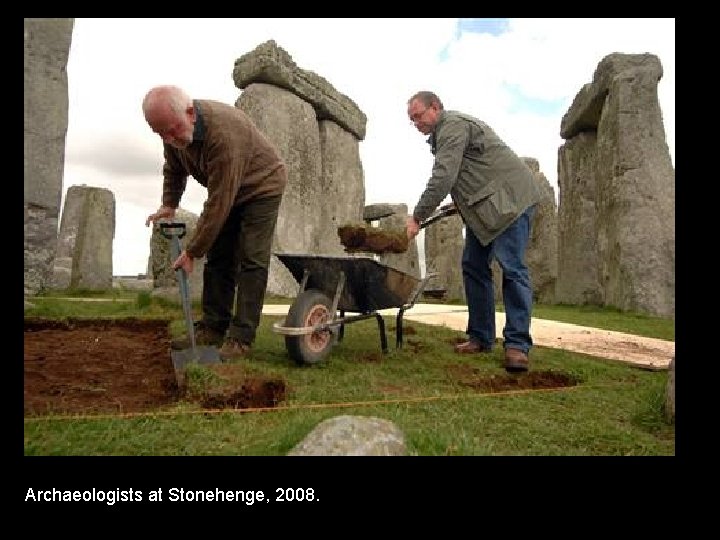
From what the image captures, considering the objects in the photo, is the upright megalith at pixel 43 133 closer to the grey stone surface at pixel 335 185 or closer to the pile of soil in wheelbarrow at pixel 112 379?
the pile of soil in wheelbarrow at pixel 112 379

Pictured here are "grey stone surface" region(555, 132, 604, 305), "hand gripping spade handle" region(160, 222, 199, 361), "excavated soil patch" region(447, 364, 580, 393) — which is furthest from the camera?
"grey stone surface" region(555, 132, 604, 305)

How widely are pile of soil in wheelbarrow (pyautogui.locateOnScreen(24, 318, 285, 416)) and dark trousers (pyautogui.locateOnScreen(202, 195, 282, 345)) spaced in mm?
378

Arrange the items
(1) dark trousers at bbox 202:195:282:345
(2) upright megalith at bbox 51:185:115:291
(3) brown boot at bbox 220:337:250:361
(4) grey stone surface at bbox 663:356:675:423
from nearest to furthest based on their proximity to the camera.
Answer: (4) grey stone surface at bbox 663:356:675:423, (3) brown boot at bbox 220:337:250:361, (1) dark trousers at bbox 202:195:282:345, (2) upright megalith at bbox 51:185:115:291

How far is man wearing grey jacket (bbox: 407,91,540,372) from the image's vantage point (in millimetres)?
2953

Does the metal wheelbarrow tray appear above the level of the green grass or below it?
above

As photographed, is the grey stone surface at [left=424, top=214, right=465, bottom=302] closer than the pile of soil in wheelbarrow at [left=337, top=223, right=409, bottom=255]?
No

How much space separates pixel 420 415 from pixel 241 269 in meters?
1.39

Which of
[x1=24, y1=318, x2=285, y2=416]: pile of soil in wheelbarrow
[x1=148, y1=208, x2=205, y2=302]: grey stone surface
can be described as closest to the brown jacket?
[x1=24, y1=318, x2=285, y2=416]: pile of soil in wheelbarrow

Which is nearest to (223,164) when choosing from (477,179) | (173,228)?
(173,228)

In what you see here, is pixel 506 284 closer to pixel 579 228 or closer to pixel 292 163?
pixel 579 228

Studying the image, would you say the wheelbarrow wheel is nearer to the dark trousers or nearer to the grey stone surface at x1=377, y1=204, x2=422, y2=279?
the dark trousers

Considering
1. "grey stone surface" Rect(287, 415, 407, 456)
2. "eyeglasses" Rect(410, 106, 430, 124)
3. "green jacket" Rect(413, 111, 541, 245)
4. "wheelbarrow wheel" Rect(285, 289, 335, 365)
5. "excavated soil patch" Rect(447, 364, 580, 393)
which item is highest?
"eyeglasses" Rect(410, 106, 430, 124)

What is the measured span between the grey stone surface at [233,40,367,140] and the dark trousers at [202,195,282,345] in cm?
563
